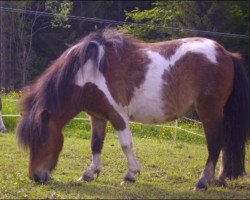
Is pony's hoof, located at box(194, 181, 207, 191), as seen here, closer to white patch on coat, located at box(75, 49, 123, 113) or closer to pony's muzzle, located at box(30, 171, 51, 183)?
white patch on coat, located at box(75, 49, 123, 113)

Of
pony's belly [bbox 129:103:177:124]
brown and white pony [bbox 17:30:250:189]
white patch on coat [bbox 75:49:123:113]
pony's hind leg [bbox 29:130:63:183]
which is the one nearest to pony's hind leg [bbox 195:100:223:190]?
brown and white pony [bbox 17:30:250:189]

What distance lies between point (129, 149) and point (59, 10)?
23.8 meters

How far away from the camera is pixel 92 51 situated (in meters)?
7.02

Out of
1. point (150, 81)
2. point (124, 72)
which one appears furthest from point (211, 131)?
point (124, 72)

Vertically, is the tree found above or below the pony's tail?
below

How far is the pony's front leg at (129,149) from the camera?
709 centimetres

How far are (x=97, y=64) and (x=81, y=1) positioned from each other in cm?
2782

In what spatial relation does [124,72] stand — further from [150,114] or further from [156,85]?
[150,114]

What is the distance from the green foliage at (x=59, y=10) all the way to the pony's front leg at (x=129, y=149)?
68.1 ft

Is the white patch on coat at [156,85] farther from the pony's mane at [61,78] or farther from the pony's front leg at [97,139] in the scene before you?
the pony's front leg at [97,139]

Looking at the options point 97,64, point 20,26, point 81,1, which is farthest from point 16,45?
point 97,64

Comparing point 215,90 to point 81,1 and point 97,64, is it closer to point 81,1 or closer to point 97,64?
point 97,64

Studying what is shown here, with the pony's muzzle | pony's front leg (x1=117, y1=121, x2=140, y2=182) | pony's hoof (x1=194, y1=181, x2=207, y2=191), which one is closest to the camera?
pony's hoof (x1=194, y1=181, x2=207, y2=191)

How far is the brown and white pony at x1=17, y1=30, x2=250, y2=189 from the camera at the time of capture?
6.92m
